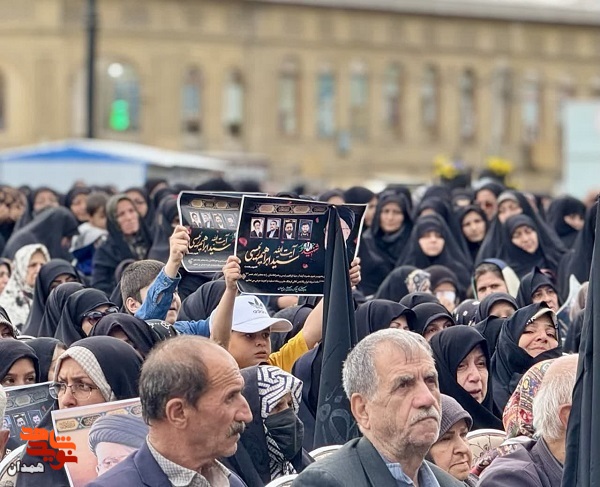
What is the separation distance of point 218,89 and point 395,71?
22.8ft

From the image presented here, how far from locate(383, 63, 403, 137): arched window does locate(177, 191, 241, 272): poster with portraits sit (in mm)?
47547

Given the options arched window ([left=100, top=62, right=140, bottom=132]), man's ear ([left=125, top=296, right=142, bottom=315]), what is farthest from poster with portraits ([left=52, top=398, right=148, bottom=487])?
arched window ([left=100, top=62, right=140, bottom=132])

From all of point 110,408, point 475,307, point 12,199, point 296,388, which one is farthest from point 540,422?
point 12,199

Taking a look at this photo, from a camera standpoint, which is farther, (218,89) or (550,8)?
(550,8)

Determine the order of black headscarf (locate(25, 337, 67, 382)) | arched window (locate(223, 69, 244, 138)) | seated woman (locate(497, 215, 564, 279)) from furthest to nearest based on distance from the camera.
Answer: arched window (locate(223, 69, 244, 138))
seated woman (locate(497, 215, 564, 279))
black headscarf (locate(25, 337, 67, 382))

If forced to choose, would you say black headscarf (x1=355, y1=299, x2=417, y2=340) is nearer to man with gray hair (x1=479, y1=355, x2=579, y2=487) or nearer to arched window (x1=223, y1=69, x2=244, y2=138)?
man with gray hair (x1=479, y1=355, x2=579, y2=487)

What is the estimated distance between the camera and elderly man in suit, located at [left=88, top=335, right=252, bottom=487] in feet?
16.8

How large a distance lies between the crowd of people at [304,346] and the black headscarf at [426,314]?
0.04 ft

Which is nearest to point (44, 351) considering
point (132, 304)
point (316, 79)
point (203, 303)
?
point (132, 304)

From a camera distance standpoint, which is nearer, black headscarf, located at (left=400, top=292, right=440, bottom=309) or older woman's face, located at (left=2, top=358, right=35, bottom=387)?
older woman's face, located at (left=2, top=358, right=35, bottom=387)

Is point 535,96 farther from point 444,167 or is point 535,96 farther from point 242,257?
point 242,257

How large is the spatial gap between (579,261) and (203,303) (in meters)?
4.29

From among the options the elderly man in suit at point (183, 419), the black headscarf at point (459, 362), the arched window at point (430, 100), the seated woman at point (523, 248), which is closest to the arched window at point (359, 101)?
the arched window at point (430, 100)

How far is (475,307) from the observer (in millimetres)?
9695
